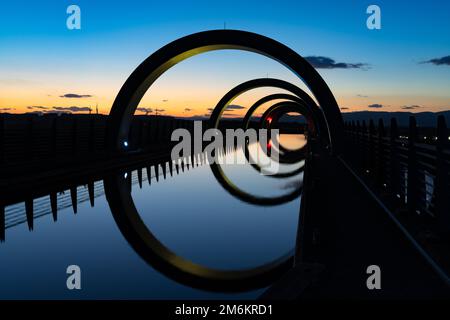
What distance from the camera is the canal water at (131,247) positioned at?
467 cm

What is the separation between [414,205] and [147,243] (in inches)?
150

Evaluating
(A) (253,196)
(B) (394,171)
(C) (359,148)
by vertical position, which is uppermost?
(C) (359,148)

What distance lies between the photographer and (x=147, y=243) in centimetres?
664

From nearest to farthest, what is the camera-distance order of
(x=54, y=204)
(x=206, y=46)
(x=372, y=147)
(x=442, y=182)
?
(x=442, y=182), (x=54, y=204), (x=372, y=147), (x=206, y=46)

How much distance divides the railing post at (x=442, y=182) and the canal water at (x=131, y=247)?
6.37 feet

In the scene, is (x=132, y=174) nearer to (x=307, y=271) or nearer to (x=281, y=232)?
(x=281, y=232)

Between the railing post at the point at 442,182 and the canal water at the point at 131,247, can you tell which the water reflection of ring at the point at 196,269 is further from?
the railing post at the point at 442,182

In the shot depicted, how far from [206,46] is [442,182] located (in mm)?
14455

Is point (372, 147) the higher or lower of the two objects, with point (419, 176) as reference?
higher

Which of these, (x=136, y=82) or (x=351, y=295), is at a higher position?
(x=136, y=82)

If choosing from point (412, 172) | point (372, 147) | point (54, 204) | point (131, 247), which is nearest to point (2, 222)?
point (54, 204)

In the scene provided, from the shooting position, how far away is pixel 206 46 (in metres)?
18.4

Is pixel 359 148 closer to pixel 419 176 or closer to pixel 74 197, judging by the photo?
pixel 419 176
